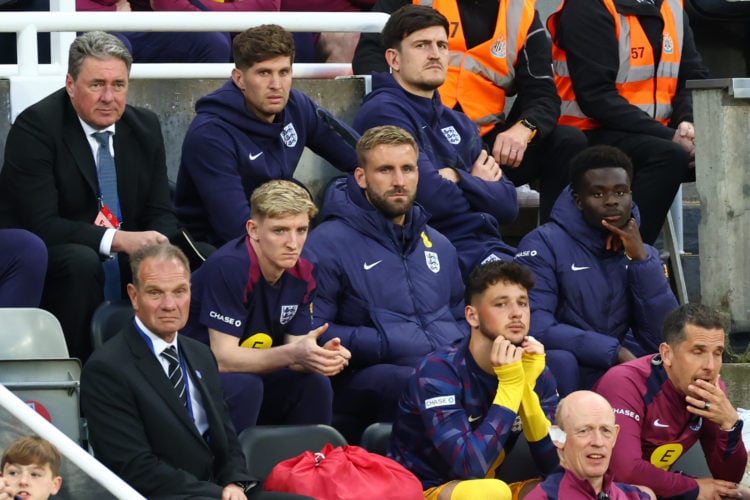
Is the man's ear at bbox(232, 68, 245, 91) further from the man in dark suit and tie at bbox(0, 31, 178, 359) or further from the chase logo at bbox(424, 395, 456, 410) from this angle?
the chase logo at bbox(424, 395, 456, 410)

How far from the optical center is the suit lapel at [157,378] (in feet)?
19.9

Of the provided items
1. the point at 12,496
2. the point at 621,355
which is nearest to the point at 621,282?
the point at 621,355

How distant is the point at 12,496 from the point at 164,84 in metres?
3.40

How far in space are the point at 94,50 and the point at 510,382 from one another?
2.36 meters

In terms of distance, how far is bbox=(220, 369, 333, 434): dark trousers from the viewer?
265 inches

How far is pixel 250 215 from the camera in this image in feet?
24.8

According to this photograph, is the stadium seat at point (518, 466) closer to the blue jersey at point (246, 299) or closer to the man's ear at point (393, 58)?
the blue jersey at point (246, 299)

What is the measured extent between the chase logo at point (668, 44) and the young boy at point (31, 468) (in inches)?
195

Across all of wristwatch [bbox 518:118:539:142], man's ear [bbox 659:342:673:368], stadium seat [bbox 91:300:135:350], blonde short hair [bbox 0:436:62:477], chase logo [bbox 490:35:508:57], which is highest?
chase logo [bbox 490:35:508:57]

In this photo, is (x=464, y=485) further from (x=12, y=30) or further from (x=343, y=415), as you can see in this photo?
(x=12, y=30)

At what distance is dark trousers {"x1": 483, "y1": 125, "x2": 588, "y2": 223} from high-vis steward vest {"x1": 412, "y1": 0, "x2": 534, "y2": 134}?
199 mm

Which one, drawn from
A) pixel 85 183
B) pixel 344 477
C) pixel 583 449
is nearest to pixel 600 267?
pixel 583 449

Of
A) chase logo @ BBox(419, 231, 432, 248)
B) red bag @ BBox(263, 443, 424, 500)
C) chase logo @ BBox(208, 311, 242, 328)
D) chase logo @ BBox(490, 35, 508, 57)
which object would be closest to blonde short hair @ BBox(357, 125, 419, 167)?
chase logo @ BBox(419, 231, 432, 248)

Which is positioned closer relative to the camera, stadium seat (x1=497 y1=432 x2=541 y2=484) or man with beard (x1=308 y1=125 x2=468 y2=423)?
stadium seat (x1=497 y1=432 x2=541 y2=484)
